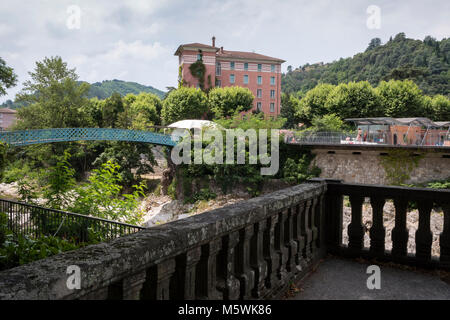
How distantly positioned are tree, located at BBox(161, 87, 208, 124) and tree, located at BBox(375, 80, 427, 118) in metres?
19.8

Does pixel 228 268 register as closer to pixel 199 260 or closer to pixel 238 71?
pixel 199 260

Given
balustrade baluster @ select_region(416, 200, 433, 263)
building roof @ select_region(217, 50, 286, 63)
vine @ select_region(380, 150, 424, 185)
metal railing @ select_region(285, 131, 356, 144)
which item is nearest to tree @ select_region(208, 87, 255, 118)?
building roof @ select_region(217, 50, 286, 63)

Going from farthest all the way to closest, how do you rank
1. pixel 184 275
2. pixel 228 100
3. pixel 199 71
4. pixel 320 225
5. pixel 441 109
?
1. pixel 199 71
2. pixel 441 109
3. pixel 228 100
4. pixel 320 225
5. pixel 184 275

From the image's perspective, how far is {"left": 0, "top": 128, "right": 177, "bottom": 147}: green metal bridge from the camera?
23322 mm

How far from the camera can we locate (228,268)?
7.04ft

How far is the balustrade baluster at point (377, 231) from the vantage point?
12.1 feet

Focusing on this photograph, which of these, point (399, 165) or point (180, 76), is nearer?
point (399, 165)

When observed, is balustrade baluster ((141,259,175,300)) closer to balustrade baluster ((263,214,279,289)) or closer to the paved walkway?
balustrade baluster ((263,214,279,289))

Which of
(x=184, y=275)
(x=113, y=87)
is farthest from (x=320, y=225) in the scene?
(x=113, y=87)

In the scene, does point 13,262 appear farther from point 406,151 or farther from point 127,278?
point 406,151

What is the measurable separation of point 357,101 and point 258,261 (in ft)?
125

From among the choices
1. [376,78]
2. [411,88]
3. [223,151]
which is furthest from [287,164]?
[376,78]

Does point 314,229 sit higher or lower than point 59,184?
lower
